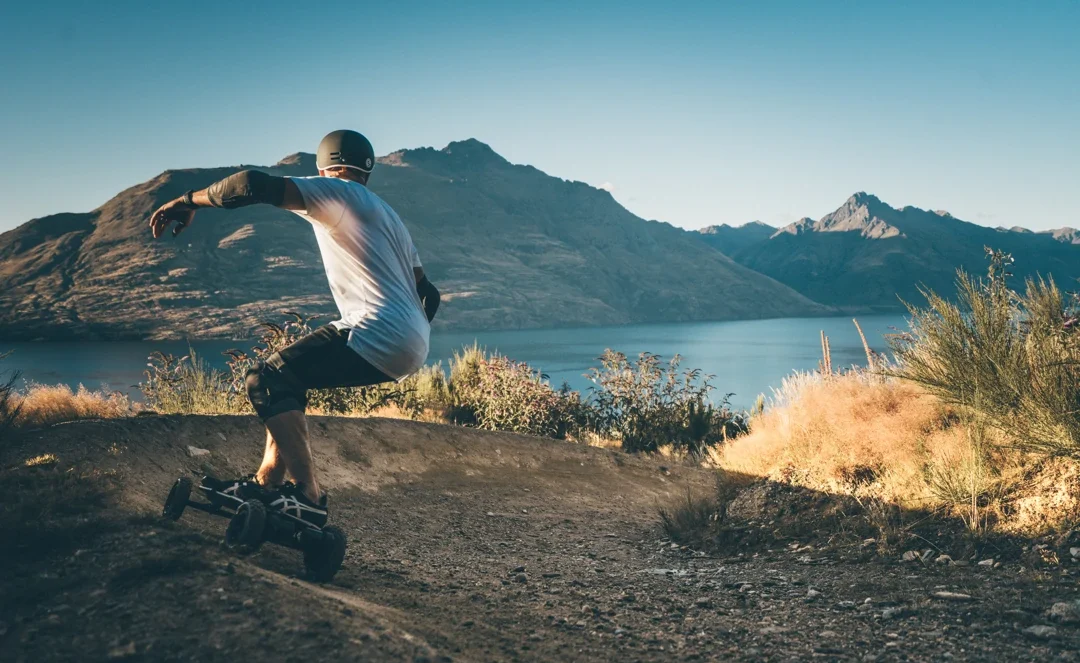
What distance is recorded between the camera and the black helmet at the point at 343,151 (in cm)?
369

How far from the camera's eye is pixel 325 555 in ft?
11.6

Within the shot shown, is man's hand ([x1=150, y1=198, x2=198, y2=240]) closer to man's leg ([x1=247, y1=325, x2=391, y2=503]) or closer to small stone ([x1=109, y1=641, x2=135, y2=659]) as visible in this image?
man's leg ([x1=247, y1=325, x2=391, y2=503])

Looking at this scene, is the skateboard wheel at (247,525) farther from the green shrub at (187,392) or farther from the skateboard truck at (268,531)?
the green shrub at (187,392)

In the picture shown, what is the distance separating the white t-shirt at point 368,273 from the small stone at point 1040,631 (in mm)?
3356

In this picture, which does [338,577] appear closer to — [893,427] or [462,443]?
[893,427]

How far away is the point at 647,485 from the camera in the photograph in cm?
982

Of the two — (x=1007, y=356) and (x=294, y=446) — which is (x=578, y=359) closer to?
(x=1007, y=356)

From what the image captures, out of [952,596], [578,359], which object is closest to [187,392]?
[952,596]

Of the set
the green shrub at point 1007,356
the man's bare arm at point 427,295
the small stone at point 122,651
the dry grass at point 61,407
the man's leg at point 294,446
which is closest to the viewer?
the small stone at point 122,651

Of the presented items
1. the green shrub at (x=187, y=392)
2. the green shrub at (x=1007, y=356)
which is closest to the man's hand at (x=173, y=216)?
the green shrub at (x=1007, y=356)

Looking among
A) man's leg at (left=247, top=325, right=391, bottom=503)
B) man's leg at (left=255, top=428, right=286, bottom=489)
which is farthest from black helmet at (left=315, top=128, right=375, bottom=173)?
man's leg at (left=255, top=428, right=286, bottom=489)

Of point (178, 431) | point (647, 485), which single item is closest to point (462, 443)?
point (647, 485)

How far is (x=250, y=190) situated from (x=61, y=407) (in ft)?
28.4

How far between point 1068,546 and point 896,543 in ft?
3.37
